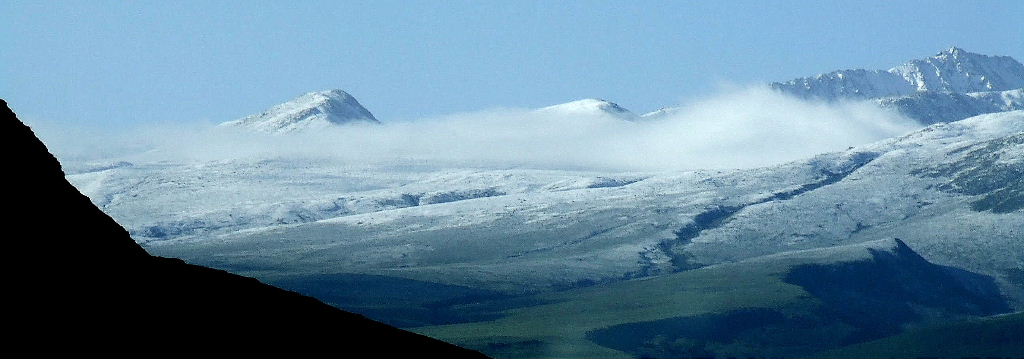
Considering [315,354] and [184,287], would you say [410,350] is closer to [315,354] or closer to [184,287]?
[315,354]

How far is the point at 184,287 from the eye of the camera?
4641 cm

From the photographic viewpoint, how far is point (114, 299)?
43000 mm

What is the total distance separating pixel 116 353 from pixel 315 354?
23.9 feet

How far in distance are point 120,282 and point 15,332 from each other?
489cm

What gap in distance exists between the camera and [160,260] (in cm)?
4816

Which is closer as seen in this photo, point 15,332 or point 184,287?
point 15,332

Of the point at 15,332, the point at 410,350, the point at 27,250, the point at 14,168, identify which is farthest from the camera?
the point at 410,350

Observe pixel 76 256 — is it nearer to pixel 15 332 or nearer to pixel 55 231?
pixel 55 231

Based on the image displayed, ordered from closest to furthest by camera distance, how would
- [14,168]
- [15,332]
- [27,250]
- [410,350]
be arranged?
[15,332] → [27,250] → [14,168] → [410,350]

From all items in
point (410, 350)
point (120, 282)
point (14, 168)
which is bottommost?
point (410, 350)

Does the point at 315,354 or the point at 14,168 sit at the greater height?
the point at 14,168

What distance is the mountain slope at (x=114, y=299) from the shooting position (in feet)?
135

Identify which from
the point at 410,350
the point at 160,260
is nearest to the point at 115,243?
the point at 160,260

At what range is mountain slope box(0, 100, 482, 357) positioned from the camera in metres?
41.0
